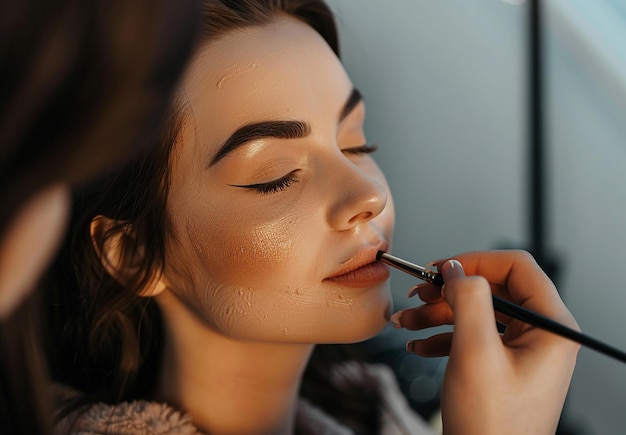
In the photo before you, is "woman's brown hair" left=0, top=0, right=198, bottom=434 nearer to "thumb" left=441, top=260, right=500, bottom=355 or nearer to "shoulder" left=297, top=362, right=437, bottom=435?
"thumb" left=441, top=260, right=500, bottom=355

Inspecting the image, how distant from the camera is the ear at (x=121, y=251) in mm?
873

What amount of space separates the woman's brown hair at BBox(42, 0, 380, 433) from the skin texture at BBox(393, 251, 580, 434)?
0.35 m

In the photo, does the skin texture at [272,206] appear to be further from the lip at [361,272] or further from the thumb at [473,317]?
the thumb at [473,317]

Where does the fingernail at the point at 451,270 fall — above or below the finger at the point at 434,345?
above

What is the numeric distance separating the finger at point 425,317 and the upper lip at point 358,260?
0.07m

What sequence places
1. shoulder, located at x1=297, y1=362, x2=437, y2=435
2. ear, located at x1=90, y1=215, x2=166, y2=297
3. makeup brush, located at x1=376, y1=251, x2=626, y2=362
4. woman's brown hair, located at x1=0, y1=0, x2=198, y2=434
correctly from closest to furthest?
woman's brown hair, located at x1=0, y1=0, x2=198, y2=434 < makeup brush, located at x1=376, y1=251, x2=626, y2=362 < ear, located at x1=90, y1=215, x2=166, y2=297 < shoulder, located at x1=297, y1=362, x2=437, y2=435

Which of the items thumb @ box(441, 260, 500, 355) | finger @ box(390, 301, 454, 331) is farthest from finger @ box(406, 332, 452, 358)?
thumb @ box(441, 260, 500, 355)

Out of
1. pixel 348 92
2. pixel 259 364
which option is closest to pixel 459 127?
pixel 348 92

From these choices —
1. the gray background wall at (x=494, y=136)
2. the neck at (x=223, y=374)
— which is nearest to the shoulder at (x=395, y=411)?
the gray background wall at (x=494, y=136)

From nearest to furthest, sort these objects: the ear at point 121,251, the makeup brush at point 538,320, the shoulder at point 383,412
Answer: the makeup brush at point 538,320 → the ear at point 121,251 → the shoulder at point 383,412

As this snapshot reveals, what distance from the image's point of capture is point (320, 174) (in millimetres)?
812

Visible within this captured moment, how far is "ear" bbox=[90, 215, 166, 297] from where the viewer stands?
2.86ft

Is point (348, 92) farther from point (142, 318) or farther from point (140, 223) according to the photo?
point (142, 318)

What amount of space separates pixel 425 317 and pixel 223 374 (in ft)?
0.92
